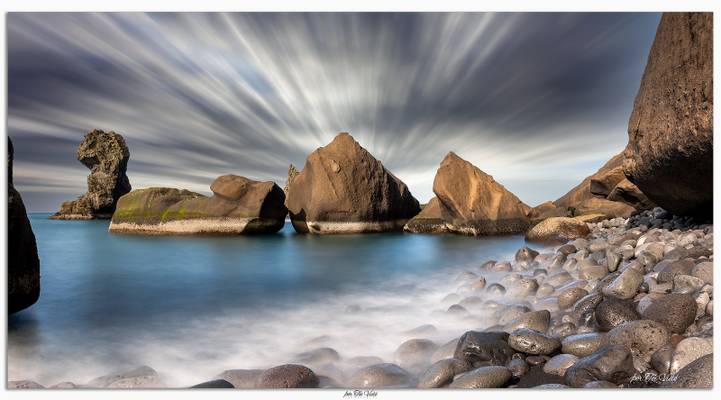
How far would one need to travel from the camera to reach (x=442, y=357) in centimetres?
287

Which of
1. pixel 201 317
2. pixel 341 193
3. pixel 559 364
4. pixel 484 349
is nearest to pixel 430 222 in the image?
pixel 341 193

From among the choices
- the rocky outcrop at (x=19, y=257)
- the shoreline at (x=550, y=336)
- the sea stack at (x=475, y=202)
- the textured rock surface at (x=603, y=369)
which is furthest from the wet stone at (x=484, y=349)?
the sea stack at (x=475, y=202)

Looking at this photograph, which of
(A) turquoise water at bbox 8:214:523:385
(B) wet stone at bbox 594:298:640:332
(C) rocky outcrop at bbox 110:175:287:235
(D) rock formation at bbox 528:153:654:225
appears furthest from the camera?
(C) rocky outcrop at bbox 110:175:287:235

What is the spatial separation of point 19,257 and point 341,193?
1702cm

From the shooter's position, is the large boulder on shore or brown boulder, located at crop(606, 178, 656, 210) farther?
the large boulder on shore

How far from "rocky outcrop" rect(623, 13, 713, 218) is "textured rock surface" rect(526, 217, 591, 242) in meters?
5.09

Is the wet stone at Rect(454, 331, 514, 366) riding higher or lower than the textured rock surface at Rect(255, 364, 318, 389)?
higher

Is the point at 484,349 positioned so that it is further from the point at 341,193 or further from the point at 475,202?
the point at 341,193

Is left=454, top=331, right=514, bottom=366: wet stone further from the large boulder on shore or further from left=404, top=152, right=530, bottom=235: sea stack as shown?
left=404, top=152, right=530, bottom=235: sea stack

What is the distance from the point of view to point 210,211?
741 inches

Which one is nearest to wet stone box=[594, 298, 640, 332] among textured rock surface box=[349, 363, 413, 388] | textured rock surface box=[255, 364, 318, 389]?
textured rock surface box=[349, 363, 413, 388]

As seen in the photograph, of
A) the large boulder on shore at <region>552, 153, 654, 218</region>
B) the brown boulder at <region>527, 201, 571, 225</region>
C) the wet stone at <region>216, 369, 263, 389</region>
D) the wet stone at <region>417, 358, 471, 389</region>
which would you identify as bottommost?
the wet stone at <region>216, 369, 263, 389</region>

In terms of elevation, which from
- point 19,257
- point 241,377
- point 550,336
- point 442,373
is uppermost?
point 19,257

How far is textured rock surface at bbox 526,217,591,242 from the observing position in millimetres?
10727
